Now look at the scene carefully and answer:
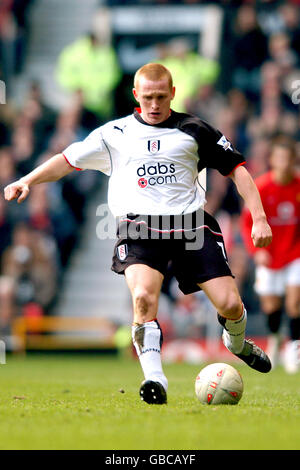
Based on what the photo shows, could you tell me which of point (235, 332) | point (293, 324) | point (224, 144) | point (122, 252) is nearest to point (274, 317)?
point (293, 324)

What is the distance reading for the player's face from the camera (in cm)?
613

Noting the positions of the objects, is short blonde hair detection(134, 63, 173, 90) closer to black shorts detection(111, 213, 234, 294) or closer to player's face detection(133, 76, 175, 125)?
player's face detection(133, 76, 175, 125)

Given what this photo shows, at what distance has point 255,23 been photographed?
53.7 feet

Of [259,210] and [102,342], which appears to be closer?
[259,210]

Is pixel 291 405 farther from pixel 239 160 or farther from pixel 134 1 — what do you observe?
pixel 134 1

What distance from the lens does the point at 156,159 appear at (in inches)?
246

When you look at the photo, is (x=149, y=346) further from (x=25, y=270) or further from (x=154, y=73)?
(x=25, y=270)

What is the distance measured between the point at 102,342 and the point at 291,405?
950 centimetres

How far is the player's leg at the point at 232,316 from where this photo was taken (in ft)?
20.3

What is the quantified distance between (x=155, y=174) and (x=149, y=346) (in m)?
1.14

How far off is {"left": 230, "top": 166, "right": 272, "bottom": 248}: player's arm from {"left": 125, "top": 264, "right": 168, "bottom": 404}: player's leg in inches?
27.1

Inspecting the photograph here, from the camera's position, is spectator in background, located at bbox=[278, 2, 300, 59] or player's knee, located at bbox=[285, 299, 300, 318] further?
spectator in background, located at bbox=[278, 2, 300, 59]

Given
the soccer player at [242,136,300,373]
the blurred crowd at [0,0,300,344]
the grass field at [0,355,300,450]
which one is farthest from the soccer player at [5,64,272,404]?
the blurred crowd at [0,0,300,344]
